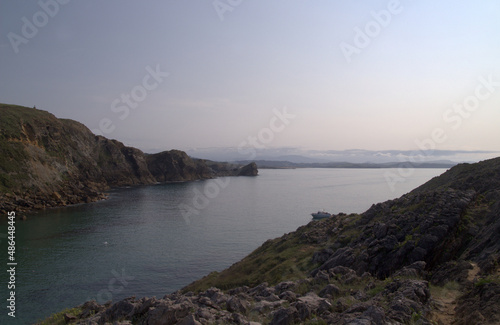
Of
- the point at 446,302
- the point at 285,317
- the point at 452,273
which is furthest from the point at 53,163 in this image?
the point at 446,302

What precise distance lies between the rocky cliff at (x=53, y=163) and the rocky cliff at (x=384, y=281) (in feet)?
259

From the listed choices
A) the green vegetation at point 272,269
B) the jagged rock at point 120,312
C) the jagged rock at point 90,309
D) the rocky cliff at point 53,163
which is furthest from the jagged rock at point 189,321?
the rocky cliff at point 53,163

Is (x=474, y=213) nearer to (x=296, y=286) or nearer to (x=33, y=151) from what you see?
(x=296, y=286)

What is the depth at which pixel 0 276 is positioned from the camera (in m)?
35.6

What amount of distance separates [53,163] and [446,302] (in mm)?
120496

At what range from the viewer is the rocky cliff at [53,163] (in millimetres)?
84625

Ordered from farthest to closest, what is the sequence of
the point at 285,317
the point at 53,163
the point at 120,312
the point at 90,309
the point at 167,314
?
1. the point at 53,163
2. the point at 90,309
3. the point at 120,312
4. the point at 167,314
5. the point at 285,317

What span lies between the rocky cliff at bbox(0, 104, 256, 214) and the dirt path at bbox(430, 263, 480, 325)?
91541 millimetres

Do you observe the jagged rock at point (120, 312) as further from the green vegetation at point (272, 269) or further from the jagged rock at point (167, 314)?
the green vegetation at point (272, 269)

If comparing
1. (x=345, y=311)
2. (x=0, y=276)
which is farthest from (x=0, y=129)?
(x=345, y=311)

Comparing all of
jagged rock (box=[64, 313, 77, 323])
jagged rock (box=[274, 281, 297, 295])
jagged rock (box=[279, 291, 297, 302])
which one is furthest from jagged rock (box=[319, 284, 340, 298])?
jagged rock (box=[64, 313, 77, 323])

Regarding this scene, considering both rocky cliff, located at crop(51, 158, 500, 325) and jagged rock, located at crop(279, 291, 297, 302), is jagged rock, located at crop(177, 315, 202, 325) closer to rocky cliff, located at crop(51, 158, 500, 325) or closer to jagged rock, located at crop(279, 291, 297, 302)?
rocky cliff, located at crop(51, 158, 500, 325)

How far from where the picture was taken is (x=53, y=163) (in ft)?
346

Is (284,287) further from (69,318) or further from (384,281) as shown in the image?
(69,318)
